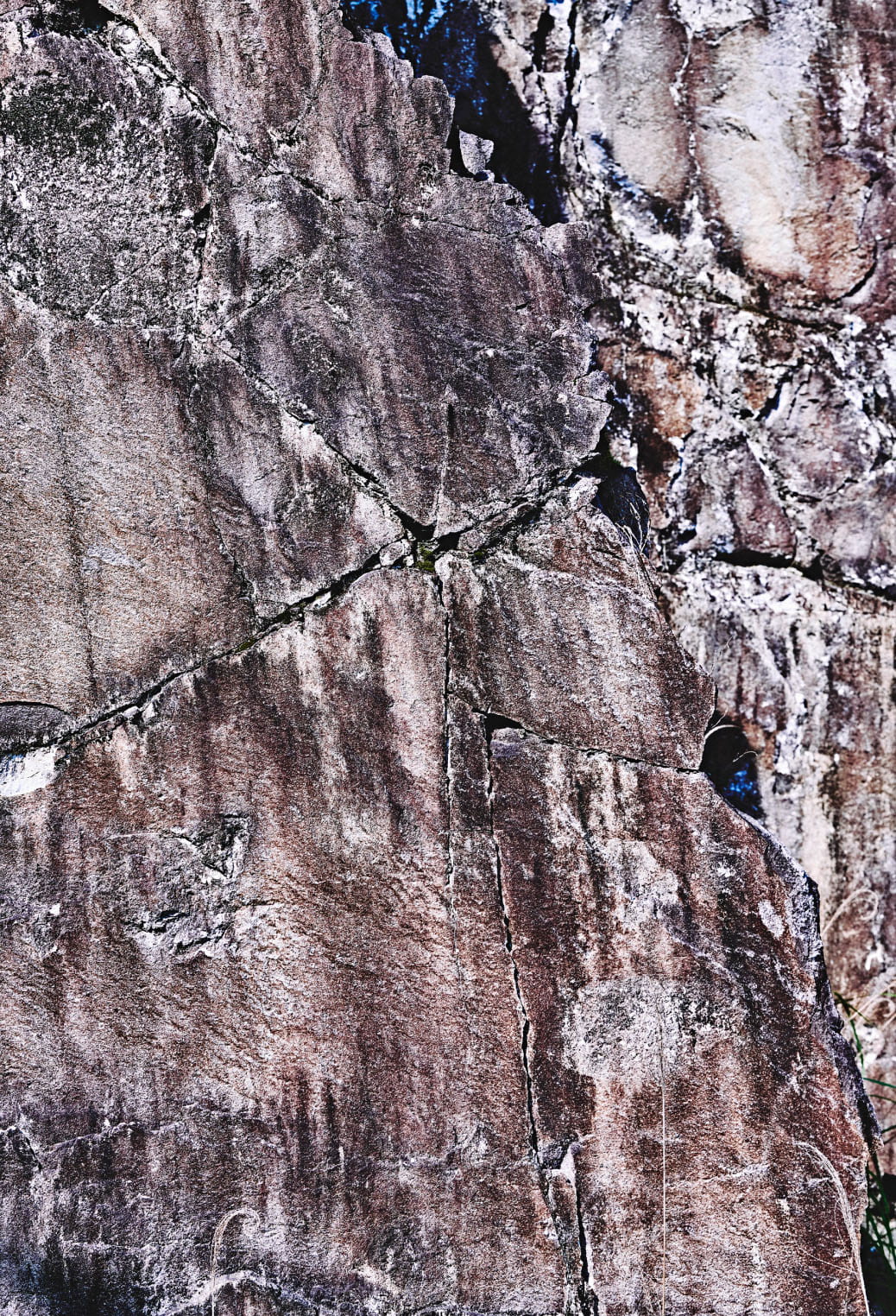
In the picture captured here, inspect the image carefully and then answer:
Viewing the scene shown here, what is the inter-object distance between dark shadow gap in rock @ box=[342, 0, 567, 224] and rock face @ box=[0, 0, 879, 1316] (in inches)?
9.7

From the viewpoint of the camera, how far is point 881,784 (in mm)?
1940

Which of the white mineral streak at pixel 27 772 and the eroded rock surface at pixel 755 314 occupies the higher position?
the eroded rock surface at pixel 755 314

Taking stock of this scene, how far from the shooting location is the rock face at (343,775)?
151 centimetres

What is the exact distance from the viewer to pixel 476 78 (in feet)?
5.97

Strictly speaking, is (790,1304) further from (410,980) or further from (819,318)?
(819,318)

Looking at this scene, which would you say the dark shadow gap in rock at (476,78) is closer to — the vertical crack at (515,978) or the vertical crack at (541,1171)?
the vertical crack at (515,978)

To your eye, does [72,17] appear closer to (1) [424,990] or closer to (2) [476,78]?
(2) [476,78]

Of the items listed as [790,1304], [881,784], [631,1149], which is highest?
[881,784]

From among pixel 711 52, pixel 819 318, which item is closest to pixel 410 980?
pixel 819 318

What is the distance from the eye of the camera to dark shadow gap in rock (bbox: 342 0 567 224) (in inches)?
70.4

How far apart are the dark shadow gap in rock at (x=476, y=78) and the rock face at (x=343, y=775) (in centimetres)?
25

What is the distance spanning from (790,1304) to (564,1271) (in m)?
0.37

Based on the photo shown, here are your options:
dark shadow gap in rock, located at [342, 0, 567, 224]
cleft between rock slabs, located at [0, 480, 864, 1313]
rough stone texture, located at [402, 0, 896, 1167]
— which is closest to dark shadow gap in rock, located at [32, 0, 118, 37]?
dark shadow gap in rock, located at [342, 0, 567, 224]

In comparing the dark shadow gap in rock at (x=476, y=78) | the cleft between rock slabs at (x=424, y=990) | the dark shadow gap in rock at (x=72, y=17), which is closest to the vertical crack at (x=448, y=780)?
the cleft between rock slabs at (x=424, y=990)
